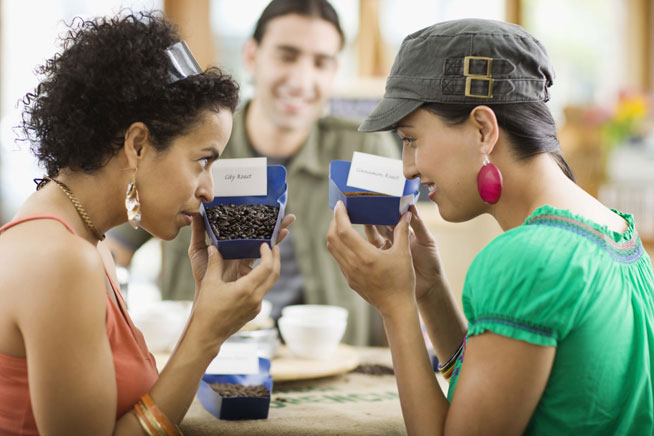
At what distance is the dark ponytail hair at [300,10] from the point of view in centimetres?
275

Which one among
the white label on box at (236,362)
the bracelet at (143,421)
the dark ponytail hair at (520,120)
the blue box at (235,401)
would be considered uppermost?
the dark ponytail hair at (520,120)

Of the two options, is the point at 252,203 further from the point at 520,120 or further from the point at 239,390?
the point at 520,120

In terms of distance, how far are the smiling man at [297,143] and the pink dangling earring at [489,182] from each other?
1570 millimetres

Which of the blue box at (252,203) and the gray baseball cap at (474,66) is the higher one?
the gray baseball cap at (474,66)

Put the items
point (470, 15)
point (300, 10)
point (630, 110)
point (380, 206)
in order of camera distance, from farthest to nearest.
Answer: point (470, 15)
point (630, 110)
point (300, 10)
point (380, 206)

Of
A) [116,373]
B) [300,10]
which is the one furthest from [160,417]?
[300,10]

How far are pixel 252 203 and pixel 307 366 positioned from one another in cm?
46

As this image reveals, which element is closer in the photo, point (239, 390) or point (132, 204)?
point (132, 204)

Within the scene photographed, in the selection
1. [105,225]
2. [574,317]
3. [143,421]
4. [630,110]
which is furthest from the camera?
[630,110]

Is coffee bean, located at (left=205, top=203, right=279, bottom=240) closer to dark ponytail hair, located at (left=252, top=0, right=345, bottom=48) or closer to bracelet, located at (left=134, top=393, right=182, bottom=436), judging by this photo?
bracelet, located at (left=134, top=393, right=182, bottom=436)

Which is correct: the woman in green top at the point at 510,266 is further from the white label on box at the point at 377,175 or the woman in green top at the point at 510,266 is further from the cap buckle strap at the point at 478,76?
the white label on box at the point at 377,175

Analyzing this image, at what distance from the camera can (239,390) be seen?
143 cm

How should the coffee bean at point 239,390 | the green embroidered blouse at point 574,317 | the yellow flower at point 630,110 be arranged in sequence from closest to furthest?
1. the green embroidered blouse at point 574,317
2. the coffee bean at point 239,390
3. the yellow flower at point 630,110

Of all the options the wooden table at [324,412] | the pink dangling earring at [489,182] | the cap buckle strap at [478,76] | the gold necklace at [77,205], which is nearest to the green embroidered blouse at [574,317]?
the pink dangling earring at [489,182]
